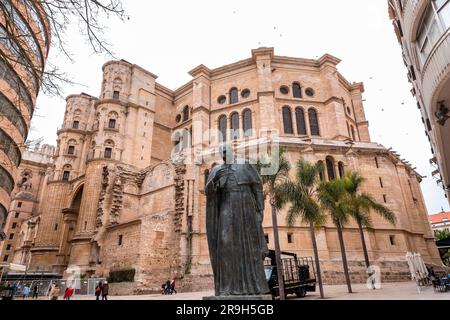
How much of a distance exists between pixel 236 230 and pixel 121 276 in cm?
1991

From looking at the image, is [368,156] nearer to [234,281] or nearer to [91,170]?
[234,281]

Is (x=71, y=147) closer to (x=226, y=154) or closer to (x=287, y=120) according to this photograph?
(x=287, y=120)

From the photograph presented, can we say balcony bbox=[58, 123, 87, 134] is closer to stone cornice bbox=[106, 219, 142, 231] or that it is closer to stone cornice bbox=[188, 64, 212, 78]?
stone cornice bbox=[188, 64, 212, 78]

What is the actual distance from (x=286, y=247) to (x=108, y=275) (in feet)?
44.6

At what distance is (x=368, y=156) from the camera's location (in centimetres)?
2566

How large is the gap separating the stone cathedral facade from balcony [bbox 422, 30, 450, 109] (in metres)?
15.2

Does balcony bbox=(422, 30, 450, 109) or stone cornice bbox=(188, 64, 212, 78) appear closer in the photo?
balcony bbox=(422, 30, 450, 109)

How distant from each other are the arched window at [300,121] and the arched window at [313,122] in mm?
763

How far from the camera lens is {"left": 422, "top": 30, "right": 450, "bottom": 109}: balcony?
23.9 ft

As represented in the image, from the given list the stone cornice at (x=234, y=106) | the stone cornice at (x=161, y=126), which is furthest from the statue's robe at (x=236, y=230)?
the stone cornice at (x=161, y=126)

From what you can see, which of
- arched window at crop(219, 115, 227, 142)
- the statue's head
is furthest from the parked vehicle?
arched window at crop(219, 115, 227, 142)

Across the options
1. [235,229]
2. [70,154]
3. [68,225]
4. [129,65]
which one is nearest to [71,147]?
[70,154]

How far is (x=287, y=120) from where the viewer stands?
111 ft
